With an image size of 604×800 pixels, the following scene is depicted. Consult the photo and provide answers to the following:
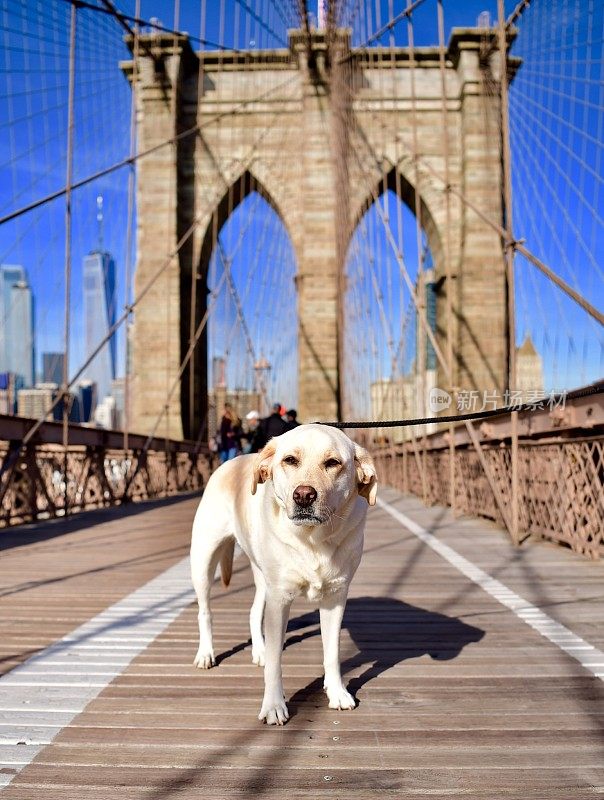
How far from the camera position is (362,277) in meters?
19.2

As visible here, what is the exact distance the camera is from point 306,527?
1.81 m

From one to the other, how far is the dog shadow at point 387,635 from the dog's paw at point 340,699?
3.2 inches

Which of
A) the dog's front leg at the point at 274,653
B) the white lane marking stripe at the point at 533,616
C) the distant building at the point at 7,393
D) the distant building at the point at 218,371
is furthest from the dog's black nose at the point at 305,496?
the distant building at the point at 218,371

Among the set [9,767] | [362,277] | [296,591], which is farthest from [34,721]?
[362,277]

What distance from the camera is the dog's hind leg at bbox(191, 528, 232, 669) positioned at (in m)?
2.38

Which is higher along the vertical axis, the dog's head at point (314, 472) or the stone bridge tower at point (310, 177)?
the stone bridge tower at point (310, 177)

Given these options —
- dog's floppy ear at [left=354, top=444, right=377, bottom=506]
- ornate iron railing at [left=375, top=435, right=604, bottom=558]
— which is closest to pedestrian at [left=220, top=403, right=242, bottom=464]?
ornate iron railing at [left=375, top=435, right=604, bottom=558]

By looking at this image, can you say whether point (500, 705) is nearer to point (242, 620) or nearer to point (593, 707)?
point (593, 707)

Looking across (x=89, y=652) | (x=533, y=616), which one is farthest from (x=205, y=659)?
(x=533, y=616)

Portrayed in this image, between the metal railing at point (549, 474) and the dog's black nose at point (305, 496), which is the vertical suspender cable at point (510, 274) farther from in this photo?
the dog's black nose at point (305, 496)

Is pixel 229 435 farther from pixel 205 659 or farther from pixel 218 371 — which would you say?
pixel 218 371

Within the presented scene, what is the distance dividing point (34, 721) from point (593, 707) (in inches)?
52.7

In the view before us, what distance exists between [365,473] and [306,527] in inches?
7.0

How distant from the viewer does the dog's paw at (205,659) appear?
2385 mm
